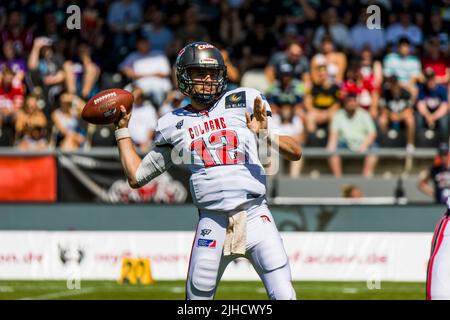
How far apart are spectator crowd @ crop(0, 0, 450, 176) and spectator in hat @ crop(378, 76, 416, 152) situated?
2 centimetres

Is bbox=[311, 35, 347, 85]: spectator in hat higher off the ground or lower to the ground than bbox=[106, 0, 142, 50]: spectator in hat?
lower

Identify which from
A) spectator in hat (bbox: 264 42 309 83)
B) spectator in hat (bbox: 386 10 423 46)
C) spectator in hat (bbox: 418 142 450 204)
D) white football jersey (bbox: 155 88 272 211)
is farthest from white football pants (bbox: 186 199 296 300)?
spectator in hat (bbox: 386 10 423 46)

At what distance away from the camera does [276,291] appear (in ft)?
22.4

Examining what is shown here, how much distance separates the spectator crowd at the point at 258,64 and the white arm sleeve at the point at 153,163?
8.42 m

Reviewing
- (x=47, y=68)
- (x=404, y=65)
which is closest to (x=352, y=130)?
(x=404, y=65)

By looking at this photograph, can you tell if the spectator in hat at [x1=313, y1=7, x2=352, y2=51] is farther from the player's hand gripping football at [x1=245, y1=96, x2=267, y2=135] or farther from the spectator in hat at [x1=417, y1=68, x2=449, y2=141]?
the player's hand gripping football at [x1=245, y1=96, x2=267, y2=135]

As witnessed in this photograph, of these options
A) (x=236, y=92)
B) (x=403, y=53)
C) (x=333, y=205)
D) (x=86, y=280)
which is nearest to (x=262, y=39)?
(x=403, y=53)

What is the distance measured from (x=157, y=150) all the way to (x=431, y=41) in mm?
11528

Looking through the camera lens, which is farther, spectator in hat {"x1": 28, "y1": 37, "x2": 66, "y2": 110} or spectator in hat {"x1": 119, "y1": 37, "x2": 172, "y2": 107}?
spectator in hat {"x1": 28, "y1": 37, "x2": 66, "y2": 110}

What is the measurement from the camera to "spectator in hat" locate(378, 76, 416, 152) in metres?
16.9

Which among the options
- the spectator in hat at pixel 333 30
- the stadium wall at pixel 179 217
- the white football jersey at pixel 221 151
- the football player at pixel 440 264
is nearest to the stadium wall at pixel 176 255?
the stadium wall at pixel 179 217

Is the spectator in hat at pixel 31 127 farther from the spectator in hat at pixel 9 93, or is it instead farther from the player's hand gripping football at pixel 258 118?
the player's hand gripping football at pixel 258 118

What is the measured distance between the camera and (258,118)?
23.0 feet

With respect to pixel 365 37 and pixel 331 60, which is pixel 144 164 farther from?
pixel 365 37
